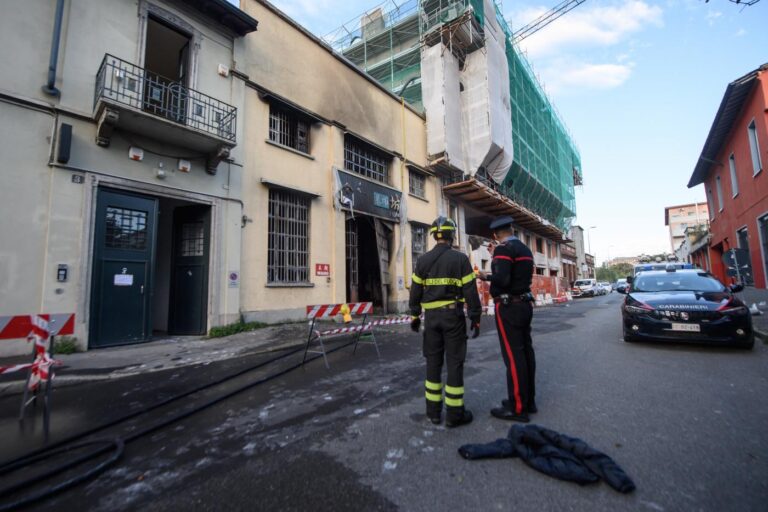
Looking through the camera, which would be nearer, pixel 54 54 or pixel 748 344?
pixel 748 344

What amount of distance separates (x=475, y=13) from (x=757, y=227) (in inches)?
619

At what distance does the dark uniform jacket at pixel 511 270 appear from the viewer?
3490 millimetres

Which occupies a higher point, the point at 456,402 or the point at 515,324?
the point at 515,324

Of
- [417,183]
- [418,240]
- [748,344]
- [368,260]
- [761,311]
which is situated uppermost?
[417,183]

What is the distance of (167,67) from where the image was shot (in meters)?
11.0

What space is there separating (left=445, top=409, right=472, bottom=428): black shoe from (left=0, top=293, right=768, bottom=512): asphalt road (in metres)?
0.10

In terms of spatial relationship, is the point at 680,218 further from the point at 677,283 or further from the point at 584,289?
the point at 677,283

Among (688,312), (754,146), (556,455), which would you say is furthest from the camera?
(754,146)

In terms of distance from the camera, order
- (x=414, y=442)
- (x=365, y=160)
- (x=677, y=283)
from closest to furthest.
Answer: (x=414, y=442)
(x=677, y=283)
(x=365, y=160)

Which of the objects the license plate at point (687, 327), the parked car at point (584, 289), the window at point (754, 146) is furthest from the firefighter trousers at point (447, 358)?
the parked car at point (584, 289)

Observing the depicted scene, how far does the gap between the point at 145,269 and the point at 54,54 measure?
441cm

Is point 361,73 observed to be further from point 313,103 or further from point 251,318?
point 251,318

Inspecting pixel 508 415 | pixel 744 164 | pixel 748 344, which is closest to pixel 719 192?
pixel 744 164

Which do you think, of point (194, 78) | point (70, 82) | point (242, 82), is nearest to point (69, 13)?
point (70, 82)
